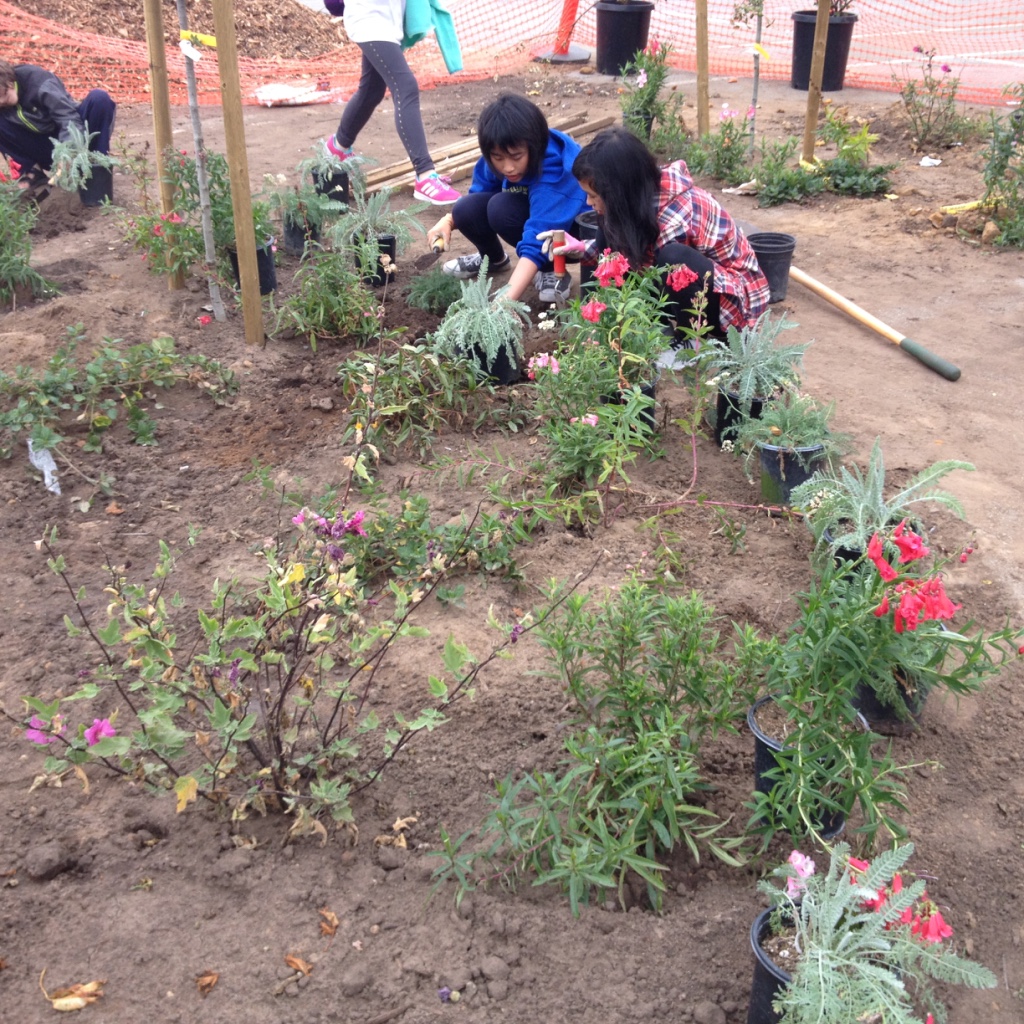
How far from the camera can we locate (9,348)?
4.05m

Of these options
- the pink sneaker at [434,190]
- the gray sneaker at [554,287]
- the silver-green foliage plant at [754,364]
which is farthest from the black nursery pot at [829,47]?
the silver-green foliage plant at [754,364]

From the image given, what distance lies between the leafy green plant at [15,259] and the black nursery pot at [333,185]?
1.44 meters

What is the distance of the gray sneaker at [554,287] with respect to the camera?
183 inches

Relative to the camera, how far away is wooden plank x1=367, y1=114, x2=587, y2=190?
20.8 ft

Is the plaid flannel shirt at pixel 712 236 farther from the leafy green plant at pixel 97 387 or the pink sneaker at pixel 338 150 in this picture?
the pink sneaker at pixel 338 150

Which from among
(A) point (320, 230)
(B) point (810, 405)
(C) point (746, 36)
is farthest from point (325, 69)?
(B) point (810, 405)

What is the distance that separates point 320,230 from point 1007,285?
367cm

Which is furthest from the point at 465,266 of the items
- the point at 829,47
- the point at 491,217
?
the point at 829,47

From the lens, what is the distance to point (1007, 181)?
18.7 feet

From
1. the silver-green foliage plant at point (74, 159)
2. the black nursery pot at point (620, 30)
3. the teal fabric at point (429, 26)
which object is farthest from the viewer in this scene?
the black nursery pot at point (620, 30)

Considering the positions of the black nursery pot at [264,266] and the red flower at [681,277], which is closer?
the red flower at [681,277]

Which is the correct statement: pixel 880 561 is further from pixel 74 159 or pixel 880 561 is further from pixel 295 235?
pixel 74 159

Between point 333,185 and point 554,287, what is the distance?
1836 millimetres

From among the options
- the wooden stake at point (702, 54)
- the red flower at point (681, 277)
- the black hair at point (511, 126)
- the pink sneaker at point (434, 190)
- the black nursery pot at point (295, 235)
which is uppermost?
the wooden stake at point (702, 54)
